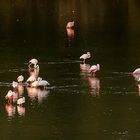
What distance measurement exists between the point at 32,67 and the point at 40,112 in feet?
24.3

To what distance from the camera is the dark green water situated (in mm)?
17422

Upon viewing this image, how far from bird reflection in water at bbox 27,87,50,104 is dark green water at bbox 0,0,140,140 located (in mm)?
19

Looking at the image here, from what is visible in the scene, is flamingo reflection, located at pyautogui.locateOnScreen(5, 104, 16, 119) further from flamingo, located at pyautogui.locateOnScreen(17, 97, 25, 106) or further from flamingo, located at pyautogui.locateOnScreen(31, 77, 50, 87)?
flamingo, located at pyautogui.locateOnScreen(31, 77, 50, 87)

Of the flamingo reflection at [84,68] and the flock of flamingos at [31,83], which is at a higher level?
the flamingo reflection at [84,68]

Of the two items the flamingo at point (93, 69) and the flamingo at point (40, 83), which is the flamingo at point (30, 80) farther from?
the flamingo at point (93, 69)

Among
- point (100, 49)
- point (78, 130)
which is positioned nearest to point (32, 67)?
point (100, 49)

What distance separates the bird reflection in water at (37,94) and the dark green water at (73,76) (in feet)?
0.06

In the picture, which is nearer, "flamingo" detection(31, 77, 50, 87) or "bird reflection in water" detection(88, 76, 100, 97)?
"bird reflection in water" detection(88, 76, 100, 97)

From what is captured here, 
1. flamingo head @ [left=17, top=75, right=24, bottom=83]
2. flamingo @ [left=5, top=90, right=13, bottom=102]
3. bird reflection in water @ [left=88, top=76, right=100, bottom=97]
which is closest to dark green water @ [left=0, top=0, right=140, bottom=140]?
bird reflection in water @ [left=88, top=76, right=100, bottom=97]

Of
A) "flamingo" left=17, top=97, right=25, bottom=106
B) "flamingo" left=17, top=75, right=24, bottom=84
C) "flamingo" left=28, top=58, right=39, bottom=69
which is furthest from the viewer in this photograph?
"flamingo" left=28, top=58, right=39, bottom=69

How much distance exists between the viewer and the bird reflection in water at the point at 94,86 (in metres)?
21.2

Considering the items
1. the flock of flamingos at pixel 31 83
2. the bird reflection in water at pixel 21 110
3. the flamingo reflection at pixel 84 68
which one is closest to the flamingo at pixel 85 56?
the flock of flamingos at pixel 31 83

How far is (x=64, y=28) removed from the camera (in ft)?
132

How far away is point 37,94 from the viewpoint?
21.4 m
